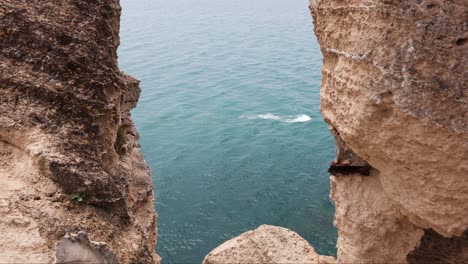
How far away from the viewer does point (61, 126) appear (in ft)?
22.3

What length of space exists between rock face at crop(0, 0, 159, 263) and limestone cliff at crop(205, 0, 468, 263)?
4.79 metres

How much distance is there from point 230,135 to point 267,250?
2355 cm

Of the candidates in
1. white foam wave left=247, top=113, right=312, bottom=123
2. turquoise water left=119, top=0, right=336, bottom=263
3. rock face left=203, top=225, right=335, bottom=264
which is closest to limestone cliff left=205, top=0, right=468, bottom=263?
rock face left=203, top=225, right=335, bottom=264

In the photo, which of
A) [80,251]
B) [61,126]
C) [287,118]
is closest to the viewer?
[80,251]

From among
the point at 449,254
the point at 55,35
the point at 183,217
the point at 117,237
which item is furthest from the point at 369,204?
the point at 183,217

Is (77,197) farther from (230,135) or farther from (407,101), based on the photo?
(230,135)

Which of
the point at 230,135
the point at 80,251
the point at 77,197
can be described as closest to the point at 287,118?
the point at 230,135

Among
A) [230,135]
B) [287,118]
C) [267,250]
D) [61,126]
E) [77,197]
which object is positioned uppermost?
[61,126]

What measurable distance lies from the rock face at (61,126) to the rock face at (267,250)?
6783mm

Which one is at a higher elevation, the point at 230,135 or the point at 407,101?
the point at 407,101

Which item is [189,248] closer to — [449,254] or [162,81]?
[449,254]

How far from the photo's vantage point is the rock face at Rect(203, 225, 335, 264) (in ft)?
43.3

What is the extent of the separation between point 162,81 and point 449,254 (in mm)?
44686

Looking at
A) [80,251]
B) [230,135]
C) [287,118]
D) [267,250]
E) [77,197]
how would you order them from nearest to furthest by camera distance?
[80,251]
[77,197]
[267,250]
[230,135]
[287,118]
